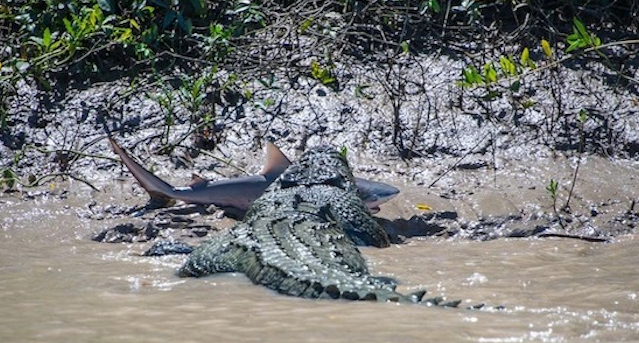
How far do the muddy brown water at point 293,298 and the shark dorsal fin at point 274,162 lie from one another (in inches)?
36.1

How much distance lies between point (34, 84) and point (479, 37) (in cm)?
330

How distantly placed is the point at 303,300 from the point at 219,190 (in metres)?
2.24

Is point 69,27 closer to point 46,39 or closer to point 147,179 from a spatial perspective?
point 46,39

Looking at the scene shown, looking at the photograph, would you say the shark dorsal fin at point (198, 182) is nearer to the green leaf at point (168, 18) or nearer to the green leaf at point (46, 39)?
the green leaf at point (46, 39)

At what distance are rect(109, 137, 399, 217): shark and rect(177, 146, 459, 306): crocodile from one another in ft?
0.30

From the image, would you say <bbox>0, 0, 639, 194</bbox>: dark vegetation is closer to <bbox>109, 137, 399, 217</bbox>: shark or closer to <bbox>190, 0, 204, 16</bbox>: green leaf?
<bbox>190, 0, 204, 16</bbox>: green leaf

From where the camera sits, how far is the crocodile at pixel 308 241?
478 cm

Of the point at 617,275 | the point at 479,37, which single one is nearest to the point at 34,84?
the point at 479,37

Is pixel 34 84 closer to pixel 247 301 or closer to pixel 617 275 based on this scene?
pixel 247 301

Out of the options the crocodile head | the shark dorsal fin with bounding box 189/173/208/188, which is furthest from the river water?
Answer: the crocodile head

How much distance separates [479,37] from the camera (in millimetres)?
8438

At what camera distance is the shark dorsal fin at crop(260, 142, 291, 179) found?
7.12 metres

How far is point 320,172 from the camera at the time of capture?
7.02 m

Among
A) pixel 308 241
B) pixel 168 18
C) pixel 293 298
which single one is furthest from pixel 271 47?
pixel 293 298
